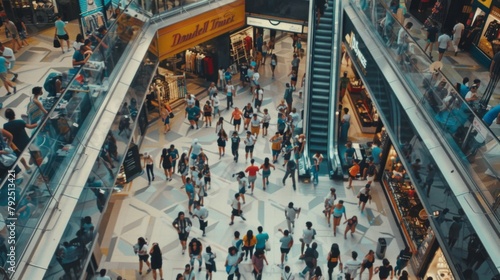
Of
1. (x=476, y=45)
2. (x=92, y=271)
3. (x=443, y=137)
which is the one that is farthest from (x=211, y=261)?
(x=476, y=45)

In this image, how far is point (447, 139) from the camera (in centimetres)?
892

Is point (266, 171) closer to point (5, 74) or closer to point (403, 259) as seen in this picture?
point (403, 259)

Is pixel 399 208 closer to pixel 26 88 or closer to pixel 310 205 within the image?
pixel 310 205

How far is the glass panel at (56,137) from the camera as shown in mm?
6500

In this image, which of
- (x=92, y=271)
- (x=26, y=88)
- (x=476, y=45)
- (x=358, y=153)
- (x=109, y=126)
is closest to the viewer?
(x=109, y=126)

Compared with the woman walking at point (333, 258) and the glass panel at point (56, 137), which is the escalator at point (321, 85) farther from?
the glass panel at point (56, 137)

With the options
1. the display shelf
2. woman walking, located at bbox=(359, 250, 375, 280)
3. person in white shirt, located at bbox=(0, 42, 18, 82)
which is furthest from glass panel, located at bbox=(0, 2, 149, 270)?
the display shelf

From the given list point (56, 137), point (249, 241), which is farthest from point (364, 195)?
point (56, 137)

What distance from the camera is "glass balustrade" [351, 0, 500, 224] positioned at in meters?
7.46

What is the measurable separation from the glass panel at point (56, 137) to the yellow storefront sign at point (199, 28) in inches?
157

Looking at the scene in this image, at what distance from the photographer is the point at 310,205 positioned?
44.3ft

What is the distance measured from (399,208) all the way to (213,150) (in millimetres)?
6449

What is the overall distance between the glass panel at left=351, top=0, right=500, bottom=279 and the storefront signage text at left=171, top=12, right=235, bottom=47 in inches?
302

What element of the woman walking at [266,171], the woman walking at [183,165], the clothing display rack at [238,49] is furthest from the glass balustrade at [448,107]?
the clothing display rack at [238,49]
